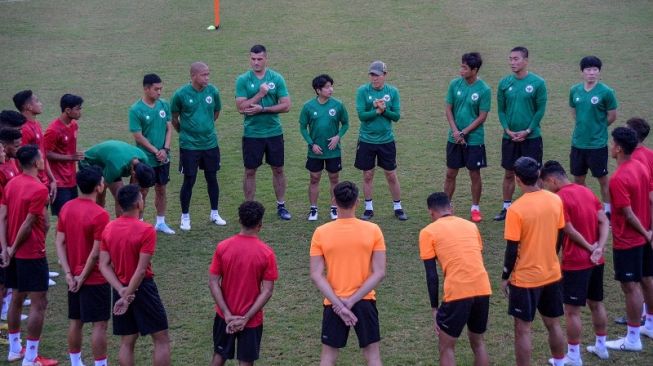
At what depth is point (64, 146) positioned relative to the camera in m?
10.6

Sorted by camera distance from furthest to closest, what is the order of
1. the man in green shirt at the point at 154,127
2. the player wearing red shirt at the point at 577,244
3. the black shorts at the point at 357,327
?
the man in green shirt at the point at 154,127 → the player wearing red shirt at the point at 577,244 → the black shorts at the point at 357,327

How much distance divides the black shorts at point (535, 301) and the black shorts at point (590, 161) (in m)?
4.60

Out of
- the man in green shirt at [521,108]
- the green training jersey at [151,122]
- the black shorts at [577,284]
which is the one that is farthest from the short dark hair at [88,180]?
the man in green shirt at [521,108]

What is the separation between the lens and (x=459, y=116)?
1198 centimetres

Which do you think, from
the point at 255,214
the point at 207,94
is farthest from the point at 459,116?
the point at 255,214

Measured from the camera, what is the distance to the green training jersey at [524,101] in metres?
11.8

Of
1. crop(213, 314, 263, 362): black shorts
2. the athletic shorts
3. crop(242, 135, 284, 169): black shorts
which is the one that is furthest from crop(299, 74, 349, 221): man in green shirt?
crop(213, 314, 263, 362): black shorts

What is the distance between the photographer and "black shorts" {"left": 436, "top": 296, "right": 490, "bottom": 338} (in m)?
7.18

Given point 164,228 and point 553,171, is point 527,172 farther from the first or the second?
point 164,228

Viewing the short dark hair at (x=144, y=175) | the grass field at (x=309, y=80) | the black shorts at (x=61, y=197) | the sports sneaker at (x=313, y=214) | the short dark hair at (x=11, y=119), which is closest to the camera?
the short dark hair at (x=144, y=175)

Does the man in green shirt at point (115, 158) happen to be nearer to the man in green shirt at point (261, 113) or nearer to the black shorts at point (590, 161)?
the man in green shirt at point (261, 113)

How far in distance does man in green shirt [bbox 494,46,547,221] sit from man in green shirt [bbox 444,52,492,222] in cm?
31

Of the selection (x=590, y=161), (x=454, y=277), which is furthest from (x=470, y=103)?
(x=454, y=277)

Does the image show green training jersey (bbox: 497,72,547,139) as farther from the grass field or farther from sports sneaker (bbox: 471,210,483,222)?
the grass field
